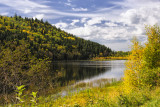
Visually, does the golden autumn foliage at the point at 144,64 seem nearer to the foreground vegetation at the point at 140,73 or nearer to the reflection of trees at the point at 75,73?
the foreground vegetation at the point at 140,73

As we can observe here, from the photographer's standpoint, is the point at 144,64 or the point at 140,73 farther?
the point at 144,64

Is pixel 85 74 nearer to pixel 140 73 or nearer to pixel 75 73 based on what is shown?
pixel 75 73

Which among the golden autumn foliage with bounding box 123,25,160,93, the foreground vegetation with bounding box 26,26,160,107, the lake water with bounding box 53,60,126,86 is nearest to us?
the foreground vegetation with bounding box 26,26,160,107

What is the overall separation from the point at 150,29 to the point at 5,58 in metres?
22.8

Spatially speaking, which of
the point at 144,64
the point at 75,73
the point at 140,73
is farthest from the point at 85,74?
the point at 140,73

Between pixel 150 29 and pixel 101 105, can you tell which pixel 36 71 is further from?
pixel 150 29

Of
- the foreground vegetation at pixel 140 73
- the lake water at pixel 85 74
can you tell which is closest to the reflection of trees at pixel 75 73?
the lake water at pixel 85 74

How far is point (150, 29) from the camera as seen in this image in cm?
2245

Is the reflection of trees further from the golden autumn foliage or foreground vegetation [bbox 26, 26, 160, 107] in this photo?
the golden autumn foliage

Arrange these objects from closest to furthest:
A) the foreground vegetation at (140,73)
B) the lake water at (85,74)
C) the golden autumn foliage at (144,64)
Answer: the foreground vegetation at (140,73)
the golden autumn foliage at (144,64)
the lake water at (85,74)

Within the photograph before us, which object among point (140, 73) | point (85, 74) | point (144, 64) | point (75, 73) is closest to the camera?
point (140, 73)

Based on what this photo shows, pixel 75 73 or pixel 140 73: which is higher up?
pixel 140 73

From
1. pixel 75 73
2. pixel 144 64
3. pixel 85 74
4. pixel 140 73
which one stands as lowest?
pixel 85 74

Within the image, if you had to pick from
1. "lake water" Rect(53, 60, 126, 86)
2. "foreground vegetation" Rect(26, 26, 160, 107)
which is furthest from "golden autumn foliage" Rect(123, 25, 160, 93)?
"lake water" Rect(53, 60, 126, 86)
